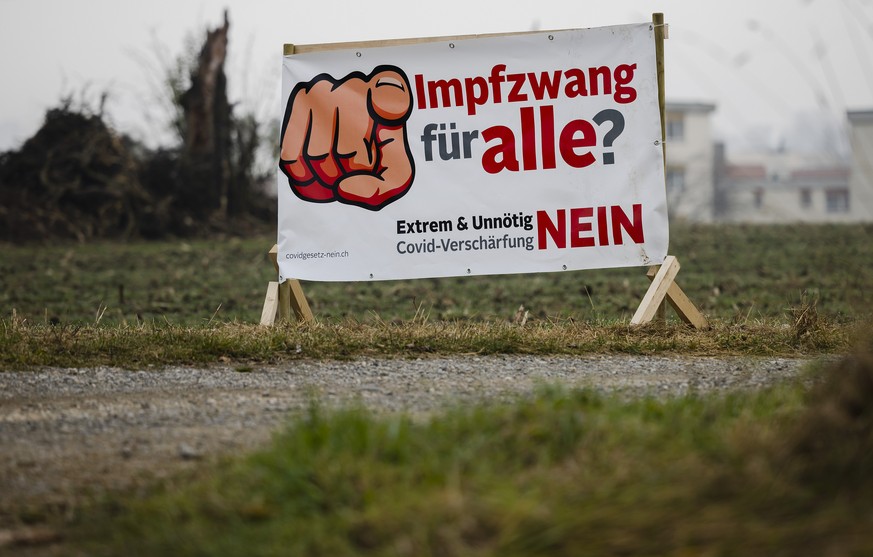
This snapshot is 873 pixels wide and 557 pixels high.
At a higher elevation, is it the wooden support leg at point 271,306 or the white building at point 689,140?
the white building at point 689,140

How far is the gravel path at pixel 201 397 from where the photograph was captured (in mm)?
3986

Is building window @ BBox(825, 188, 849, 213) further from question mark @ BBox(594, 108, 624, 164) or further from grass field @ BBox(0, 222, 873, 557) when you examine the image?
grass field @ BBox(0, 222, 873, 557)

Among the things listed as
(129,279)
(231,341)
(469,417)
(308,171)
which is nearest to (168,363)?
(231,341)

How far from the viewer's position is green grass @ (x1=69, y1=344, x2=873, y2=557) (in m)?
2.90

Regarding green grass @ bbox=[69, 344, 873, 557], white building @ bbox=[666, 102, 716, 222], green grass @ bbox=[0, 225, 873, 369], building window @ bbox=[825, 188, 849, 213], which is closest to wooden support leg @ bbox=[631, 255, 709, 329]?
green grass @ bbox=[0, 225, 873, 369]

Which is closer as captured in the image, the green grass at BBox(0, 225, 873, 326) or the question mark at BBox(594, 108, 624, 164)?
the question mark at BBox(594, 108, 624, 164)

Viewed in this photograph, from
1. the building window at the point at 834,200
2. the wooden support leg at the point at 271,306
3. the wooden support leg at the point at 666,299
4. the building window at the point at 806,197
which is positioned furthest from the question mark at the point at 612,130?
the building window at the point at 806,197

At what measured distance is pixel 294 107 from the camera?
8055mm

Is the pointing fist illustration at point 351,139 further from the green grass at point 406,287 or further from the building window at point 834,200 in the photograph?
the building window at point 834,200

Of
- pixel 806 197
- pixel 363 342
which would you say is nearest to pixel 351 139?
pixel 363 342

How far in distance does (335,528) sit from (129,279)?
41.5 feet

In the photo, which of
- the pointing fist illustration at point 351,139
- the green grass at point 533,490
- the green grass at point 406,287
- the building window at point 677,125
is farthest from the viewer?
the building window at point 677,125

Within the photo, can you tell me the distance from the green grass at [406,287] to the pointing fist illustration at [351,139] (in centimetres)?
108

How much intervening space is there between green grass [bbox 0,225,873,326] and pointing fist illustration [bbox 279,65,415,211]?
42.4 inches
